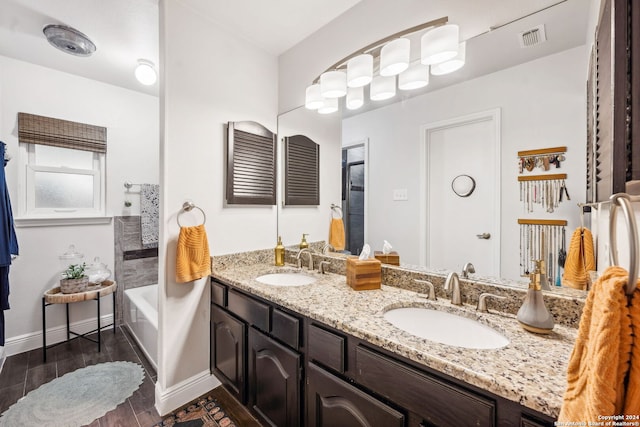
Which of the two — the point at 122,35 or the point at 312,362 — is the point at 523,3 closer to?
the point at 312,362

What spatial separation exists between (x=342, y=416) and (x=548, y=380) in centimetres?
71

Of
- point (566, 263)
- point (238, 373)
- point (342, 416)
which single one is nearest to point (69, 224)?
point (238, 373)

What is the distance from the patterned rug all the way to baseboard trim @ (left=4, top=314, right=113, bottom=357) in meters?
1.69

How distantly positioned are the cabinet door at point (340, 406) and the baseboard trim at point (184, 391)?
1.07 metres

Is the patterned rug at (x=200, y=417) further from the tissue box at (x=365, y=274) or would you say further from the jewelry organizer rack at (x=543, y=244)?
the jewelry organizer rack at (x=543, y=244)

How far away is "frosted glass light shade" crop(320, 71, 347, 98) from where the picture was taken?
1729mm

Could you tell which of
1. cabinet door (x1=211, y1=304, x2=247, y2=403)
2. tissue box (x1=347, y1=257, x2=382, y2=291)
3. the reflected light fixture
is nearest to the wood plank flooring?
cabinet door (x1=211, y1=304, x2=247, y2=403)

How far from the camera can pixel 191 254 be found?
5.66 feet

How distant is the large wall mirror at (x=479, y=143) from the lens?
41.3 inches

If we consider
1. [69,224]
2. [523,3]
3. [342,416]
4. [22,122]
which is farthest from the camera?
[69,224]

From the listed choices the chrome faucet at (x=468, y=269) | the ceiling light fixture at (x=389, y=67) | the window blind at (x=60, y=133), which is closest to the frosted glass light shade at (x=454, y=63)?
the ceiling light fixture at (x=389, y=67)

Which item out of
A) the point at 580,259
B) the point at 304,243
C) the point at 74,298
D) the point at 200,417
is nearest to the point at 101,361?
the point at 74,298

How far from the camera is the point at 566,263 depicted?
1069mm

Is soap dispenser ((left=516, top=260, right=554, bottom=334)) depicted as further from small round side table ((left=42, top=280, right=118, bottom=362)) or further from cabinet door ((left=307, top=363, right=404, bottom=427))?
small round side table ((left=42, top=280, right=118, bottom=362))
